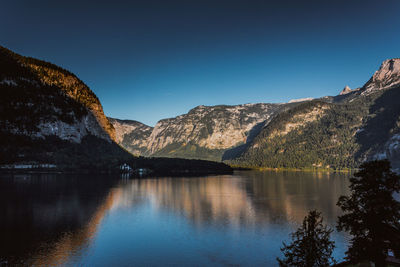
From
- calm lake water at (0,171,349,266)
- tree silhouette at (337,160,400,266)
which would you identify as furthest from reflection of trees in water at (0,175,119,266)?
tree silhouette at (337,160,400,266)

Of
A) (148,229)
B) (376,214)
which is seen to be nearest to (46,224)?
(148,229)

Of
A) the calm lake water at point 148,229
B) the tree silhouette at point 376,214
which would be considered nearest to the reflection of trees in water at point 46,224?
the calm lake water at point 148,229

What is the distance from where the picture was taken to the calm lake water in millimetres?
53781

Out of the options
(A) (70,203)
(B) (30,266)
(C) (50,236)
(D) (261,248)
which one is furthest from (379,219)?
(A) (70,203)

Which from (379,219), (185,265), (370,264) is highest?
(379,219)

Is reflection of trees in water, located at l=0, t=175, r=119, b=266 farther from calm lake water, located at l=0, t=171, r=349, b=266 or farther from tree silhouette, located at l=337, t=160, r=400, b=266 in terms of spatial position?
tree silhouette, located at l=337, t=160, r=400, b=266

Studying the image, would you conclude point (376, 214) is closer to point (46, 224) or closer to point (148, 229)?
point (148, 229)

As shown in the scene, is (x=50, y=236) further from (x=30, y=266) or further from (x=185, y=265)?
(x=185, y=265)

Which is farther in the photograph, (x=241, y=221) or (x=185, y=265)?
(x=241, y=221)

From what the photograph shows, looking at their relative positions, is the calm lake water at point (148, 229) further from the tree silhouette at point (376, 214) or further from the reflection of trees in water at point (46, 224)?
the tree silhouette at point (376, 214)

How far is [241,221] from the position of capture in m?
83.3

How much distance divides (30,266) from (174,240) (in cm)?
2888

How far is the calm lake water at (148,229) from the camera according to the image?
2117 inches

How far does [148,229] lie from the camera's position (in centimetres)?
7719
